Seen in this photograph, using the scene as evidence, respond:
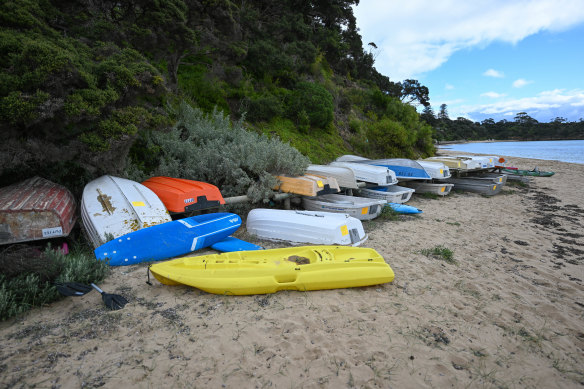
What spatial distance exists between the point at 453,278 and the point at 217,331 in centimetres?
289

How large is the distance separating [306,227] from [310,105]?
347 inches

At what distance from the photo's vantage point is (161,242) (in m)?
3.53

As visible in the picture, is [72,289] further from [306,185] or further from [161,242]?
[306,185]

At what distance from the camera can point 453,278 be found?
11.3 ft

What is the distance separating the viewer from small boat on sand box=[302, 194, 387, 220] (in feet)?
18.4

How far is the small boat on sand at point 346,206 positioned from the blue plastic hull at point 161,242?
245 centimetres

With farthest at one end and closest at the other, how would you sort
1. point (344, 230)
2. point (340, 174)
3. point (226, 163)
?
point (340, 174)
point (226, 163)
point (344, 230)

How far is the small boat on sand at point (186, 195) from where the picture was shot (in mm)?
4363

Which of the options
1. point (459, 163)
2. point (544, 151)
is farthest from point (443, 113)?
point (459, 163)

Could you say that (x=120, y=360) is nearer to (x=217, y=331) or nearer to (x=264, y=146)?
(x=217, y=331)

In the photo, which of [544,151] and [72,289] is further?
[544,151]

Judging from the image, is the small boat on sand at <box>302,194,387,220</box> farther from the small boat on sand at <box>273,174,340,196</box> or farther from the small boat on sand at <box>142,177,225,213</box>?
the small boat on sand at <box>142,177,225,213</box>

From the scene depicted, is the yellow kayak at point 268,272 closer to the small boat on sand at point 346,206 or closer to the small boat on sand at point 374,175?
the small boat on sand at point 346,206

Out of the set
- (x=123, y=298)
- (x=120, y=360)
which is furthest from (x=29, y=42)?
(x=120, y=360)
